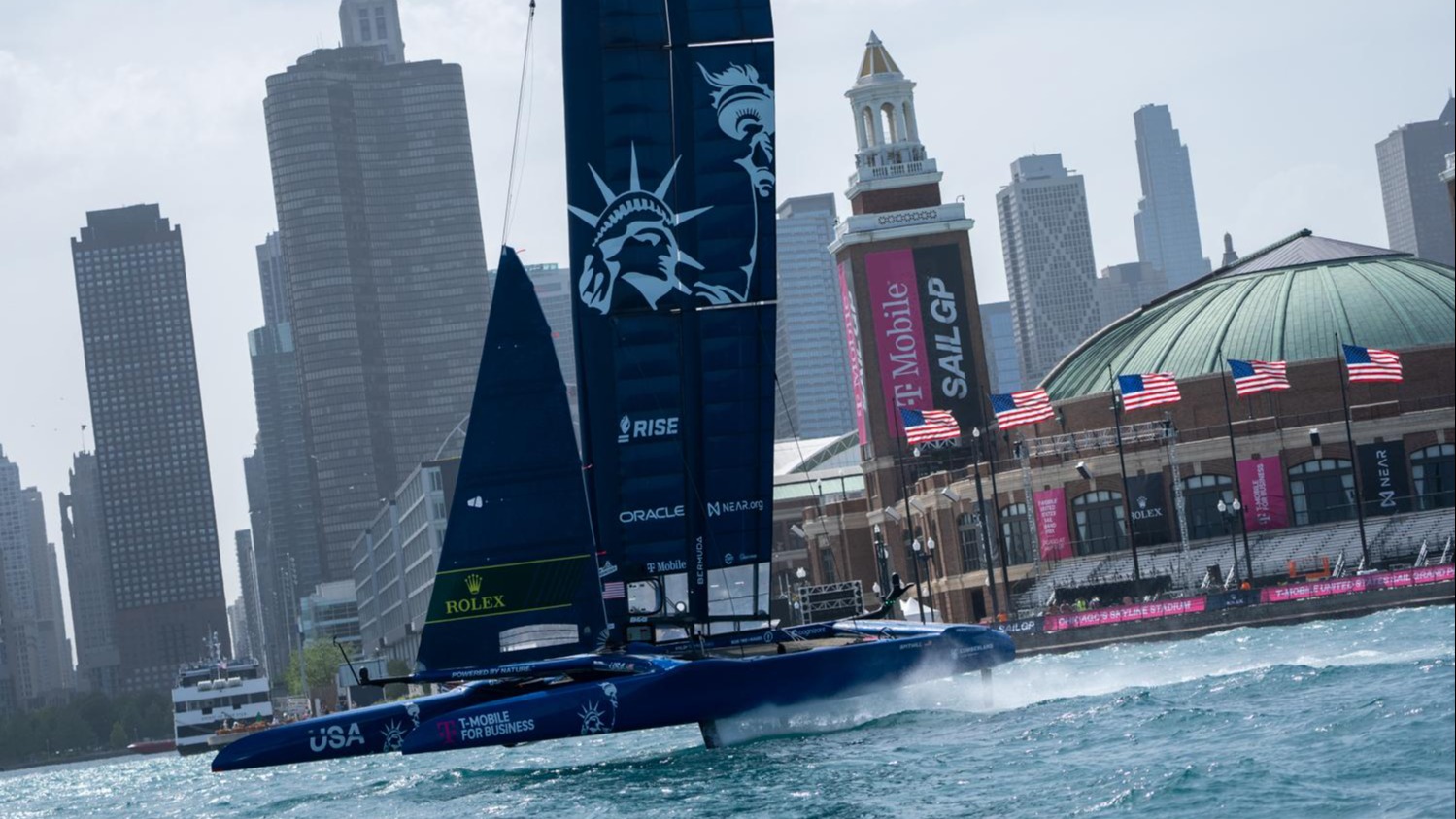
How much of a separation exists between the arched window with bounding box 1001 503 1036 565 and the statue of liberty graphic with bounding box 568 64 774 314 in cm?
5746

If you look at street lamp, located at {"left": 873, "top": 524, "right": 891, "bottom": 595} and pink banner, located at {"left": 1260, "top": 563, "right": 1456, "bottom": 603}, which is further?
street lamp, located at {"left": 873, "top": 524, "right": 891, "bottom": 595}

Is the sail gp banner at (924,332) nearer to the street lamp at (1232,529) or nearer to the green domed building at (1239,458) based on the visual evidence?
the green domed building at (1239,458)

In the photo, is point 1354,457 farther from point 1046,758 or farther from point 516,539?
point 1046,758

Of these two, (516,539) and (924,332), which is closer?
(516,539)

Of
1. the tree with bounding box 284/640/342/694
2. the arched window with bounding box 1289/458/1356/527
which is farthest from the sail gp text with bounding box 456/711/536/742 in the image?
the tree with bounding box 284/640/342/694

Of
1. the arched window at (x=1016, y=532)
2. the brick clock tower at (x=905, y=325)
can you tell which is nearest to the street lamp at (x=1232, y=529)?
the arched window at (x=1016, y=532)

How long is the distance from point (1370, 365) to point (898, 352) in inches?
1844

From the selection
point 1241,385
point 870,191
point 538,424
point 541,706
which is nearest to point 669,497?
point 538,424

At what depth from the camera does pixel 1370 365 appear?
217 ft

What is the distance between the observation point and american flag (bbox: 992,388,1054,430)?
82.8 m

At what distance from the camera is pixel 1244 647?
4962 centimetres

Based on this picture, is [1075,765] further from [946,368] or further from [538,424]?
[946,368]

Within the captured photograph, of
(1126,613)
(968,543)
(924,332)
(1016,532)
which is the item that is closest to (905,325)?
(924,332)

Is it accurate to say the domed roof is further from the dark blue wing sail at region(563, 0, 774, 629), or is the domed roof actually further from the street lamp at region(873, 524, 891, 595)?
the dark blue wing sail at region(563, 0, 774, 629)
